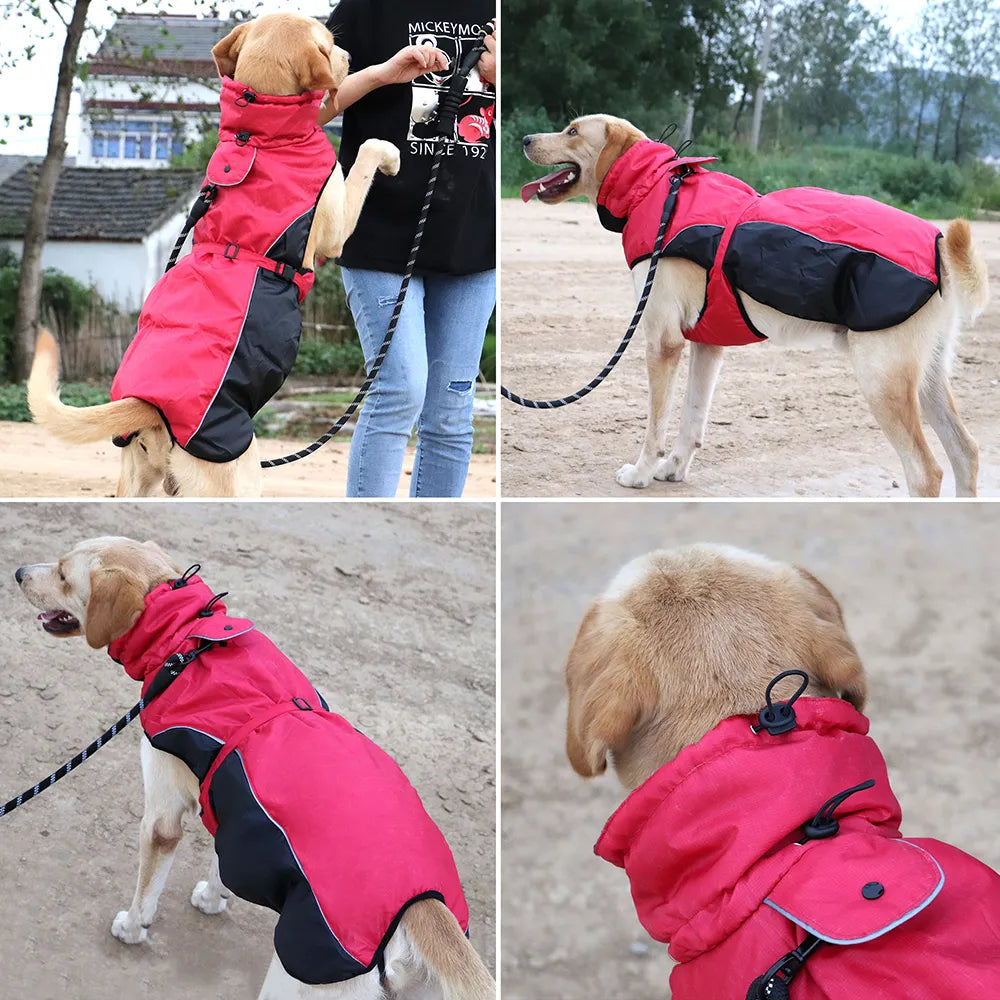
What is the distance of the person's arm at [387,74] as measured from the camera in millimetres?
3480

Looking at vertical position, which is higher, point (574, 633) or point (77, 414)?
point (77, 414)

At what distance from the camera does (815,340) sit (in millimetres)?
3881

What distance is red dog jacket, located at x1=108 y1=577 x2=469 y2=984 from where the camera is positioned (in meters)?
2.36

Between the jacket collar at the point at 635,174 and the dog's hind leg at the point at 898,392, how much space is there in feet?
3.28

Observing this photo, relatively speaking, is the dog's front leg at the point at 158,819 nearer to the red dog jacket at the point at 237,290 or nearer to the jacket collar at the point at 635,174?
the red dog jacket at the point at 237,290

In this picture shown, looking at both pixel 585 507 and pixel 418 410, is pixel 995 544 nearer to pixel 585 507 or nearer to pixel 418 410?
pixel 585 507

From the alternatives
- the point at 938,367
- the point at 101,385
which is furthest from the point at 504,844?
the point at 101,385

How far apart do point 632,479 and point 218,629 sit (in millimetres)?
2309

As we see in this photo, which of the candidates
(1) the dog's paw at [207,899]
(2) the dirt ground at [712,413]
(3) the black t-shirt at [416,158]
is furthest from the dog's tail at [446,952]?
(2) the dirt ground at [712,413]

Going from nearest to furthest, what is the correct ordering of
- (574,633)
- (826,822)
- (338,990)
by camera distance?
(826,822), (338,990), (574,633)

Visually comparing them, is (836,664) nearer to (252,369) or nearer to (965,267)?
(965,267)

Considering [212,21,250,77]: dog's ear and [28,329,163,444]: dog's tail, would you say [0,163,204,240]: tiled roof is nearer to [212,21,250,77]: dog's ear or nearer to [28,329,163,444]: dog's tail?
[212,21,250,77]: dog's ear

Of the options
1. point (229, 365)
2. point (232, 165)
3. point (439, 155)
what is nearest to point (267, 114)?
point (232, 165)

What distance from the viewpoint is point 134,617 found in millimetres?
3008
